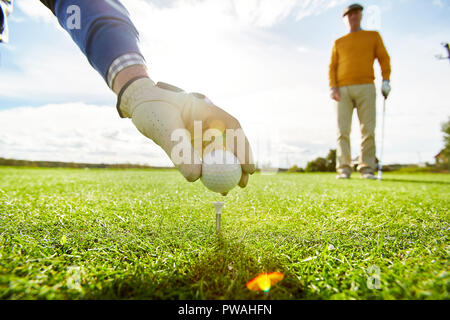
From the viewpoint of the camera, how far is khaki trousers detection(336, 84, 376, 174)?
6.26 meters

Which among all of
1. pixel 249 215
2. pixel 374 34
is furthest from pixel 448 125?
pixel 249 215

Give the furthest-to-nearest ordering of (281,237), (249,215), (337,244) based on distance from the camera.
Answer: (249,215), (281,237), (337,244)

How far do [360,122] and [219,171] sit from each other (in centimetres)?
601

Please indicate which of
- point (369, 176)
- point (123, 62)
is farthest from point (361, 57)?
point (123, 62)

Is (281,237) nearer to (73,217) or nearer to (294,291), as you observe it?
(294,291)

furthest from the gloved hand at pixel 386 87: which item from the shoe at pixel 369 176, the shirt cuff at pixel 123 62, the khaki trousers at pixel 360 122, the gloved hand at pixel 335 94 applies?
the shirt cuff at pixel 123 62

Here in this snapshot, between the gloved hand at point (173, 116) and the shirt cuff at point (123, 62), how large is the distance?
179mm

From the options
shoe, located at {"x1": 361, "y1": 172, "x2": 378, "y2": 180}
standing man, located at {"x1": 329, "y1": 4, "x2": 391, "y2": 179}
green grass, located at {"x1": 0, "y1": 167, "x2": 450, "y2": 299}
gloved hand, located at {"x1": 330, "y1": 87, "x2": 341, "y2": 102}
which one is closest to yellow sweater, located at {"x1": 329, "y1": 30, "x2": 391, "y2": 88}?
standing man, located at {"x1": 329, "y1": 4, "x2": 391, "y2": 179}

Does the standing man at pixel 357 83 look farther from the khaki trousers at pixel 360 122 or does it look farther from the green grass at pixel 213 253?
the green grass at pixel 213 253

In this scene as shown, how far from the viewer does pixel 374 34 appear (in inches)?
247

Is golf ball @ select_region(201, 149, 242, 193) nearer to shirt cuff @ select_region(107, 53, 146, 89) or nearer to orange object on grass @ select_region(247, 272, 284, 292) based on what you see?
orange object on grass @ select_region(247, 272, 284, 292)

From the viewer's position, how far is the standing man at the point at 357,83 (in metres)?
6.27

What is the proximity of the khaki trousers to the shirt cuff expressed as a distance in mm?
5777
